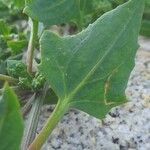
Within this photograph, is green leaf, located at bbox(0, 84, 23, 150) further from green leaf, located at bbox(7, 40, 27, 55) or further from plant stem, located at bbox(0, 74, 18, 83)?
green leaf, located at bbox(7, 40, 27, 55)

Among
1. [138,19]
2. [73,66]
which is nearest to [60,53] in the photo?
[73,66]

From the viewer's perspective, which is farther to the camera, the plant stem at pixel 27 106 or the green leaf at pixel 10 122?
the plant stem at pixel 27 106

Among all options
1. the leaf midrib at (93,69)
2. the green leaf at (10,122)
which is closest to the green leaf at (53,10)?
the leaf midrib at (93,69)

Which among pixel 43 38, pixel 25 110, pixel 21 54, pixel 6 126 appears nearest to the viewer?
pixel 6 126

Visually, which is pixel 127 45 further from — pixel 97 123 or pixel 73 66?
pixel 97 123

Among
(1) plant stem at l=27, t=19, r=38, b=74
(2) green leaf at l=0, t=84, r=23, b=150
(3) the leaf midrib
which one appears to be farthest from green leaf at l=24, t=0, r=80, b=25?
(2) green leaf at l=0, t=84, r=23, b=150

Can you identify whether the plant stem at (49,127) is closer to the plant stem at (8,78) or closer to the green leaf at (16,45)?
the plant stem at (8,78)

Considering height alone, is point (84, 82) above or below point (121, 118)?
above
